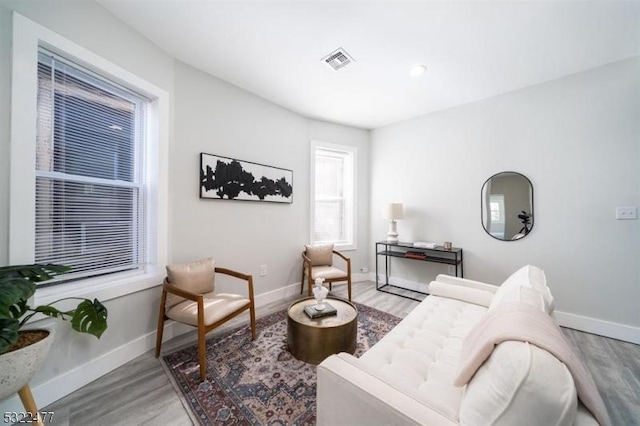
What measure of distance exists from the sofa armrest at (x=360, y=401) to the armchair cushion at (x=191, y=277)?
150cm

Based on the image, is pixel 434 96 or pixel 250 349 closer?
pixel 250 349

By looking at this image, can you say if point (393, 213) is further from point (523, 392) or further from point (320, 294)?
point (523, 392)

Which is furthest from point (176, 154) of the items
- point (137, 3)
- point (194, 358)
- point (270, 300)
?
Answer: point (270, 300)

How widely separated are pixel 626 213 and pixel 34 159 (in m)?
4.69

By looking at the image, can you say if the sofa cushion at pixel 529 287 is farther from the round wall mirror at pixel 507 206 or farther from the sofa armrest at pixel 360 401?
the round wall mirror at pixel 507 206

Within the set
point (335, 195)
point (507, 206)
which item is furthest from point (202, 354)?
point (507, 206)

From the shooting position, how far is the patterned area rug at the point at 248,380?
1.40 metres

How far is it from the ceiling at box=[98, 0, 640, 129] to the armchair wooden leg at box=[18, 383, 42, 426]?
2.45m

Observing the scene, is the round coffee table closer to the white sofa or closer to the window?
the white sofa

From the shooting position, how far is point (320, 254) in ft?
11.0

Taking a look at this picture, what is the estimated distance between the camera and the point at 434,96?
296 centimetres

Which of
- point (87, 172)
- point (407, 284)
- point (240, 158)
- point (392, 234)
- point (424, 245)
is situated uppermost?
point (240, 158)

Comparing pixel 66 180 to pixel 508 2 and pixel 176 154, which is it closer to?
pixel 176 154

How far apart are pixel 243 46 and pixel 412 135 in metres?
2.64
